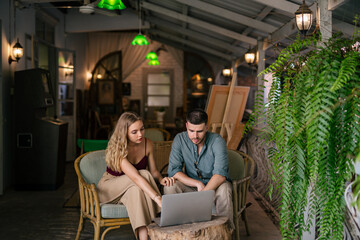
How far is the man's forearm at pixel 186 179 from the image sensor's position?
3270 millimetres

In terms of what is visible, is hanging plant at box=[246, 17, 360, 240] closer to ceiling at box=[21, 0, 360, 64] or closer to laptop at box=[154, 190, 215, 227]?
laptop at box=[154, 190, 215, 227]

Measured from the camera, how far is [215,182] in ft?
10.5

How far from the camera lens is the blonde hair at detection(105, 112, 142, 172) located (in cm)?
336

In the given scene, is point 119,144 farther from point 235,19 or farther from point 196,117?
point 235,19

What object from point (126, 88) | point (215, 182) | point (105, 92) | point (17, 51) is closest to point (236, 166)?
point (215, 182)

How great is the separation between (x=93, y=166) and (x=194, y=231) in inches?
61.4

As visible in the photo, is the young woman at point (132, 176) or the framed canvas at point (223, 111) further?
the framed canvas at point (223, 111)

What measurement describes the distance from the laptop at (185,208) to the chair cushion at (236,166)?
1.33m

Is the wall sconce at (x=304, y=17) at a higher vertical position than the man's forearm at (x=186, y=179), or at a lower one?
higher

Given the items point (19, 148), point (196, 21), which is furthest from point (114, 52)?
point (19, 148)

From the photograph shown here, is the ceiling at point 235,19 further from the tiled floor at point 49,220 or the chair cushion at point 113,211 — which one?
the chair cushion at point 113,211

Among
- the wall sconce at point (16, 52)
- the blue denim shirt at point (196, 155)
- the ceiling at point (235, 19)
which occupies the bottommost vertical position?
the blue denim shirt at point (196, 155)

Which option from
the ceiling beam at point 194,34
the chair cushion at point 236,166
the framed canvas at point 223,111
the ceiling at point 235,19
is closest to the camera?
the chair cushion at point 236,166

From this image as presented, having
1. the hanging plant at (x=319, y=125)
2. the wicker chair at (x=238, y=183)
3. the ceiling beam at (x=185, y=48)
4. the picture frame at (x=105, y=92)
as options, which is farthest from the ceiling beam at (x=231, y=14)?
the picture frame at (x=105, y=92)
